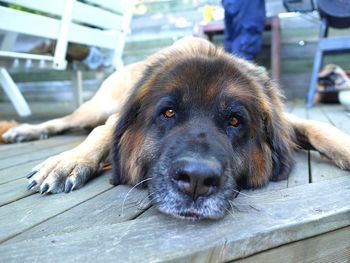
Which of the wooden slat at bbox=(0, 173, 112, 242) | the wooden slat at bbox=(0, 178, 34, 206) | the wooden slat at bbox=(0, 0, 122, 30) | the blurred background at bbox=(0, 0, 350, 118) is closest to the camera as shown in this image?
the wooden slat at bbox=(0, 173, 112, 242)

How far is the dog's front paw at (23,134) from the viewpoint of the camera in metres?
3.66

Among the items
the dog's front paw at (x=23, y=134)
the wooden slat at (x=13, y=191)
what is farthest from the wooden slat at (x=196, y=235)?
the dog's front paw at (x=23, y=134)

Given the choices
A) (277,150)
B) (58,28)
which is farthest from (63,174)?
(58,28)

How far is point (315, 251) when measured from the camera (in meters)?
1.43

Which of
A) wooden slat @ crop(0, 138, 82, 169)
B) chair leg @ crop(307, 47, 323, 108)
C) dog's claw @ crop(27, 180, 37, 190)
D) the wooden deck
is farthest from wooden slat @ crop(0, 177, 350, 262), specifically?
chair leg @ crop(307, 47, 323, 108)

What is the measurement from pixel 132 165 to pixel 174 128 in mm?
Result: 351

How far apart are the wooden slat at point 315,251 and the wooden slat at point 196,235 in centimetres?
3

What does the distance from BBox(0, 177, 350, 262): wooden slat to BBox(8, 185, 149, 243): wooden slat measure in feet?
0.30

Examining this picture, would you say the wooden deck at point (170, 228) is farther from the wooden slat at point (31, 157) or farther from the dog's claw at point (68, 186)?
the wooden slat at point (31, 157)

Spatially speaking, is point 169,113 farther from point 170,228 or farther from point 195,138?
point 170,228

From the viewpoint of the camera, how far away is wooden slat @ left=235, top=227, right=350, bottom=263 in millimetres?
1337

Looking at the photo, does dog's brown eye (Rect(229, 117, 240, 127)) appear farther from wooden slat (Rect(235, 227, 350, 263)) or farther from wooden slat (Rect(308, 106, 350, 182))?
wooden slat (Rect(235, 227, 350, 263))

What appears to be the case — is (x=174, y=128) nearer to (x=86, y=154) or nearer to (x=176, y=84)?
(x=176, y=84)

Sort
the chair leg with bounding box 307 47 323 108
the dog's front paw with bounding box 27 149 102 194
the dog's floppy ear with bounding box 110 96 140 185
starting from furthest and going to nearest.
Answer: the chair leg with bounding box 307 47 323 108 < the dog's floppy ear with bounding box 110 96 140 185 < the dog's front paw with bounding box 27 149 102 194
